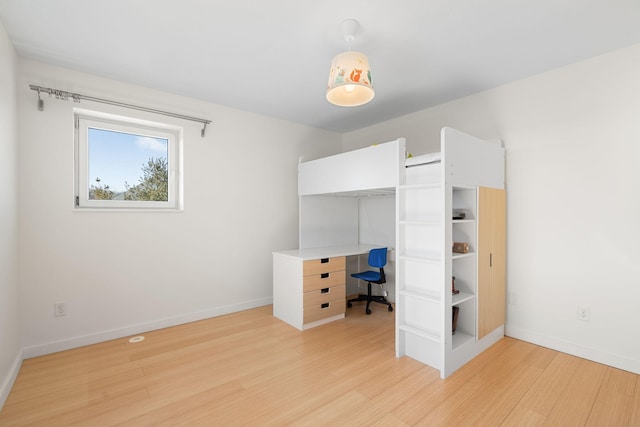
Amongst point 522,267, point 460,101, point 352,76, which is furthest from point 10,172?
point 522,267

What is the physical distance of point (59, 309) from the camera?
2516 millimetres

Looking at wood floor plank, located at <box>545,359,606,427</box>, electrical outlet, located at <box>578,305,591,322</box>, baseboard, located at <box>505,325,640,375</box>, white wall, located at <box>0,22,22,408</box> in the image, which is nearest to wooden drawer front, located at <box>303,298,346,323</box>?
baseboard, located at <box>505,325,640,375</box>

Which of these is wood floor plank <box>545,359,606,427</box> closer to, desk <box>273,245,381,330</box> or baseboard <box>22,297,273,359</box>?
desk <box>273,245,381,330</box>

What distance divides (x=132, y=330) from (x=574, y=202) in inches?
161

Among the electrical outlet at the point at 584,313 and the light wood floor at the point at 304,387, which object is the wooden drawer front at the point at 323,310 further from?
the electrical outlet at the point at 584,313

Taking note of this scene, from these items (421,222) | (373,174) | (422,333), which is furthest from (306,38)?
(422,333)

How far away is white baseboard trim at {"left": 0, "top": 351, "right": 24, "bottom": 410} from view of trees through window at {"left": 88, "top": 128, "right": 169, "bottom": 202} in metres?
1.37

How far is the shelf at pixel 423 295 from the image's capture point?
2223 mm

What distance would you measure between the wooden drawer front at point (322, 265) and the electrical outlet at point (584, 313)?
206 cm

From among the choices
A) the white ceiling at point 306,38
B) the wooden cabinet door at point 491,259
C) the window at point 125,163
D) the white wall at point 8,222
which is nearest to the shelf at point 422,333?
the wooden cabinet door at point 491,259

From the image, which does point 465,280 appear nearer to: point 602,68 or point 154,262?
point 602,68

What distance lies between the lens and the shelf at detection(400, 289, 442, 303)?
222 cm

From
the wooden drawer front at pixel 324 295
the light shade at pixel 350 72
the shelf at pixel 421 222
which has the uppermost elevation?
the light shade at pixel 350 72

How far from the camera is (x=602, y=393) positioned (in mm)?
1908
